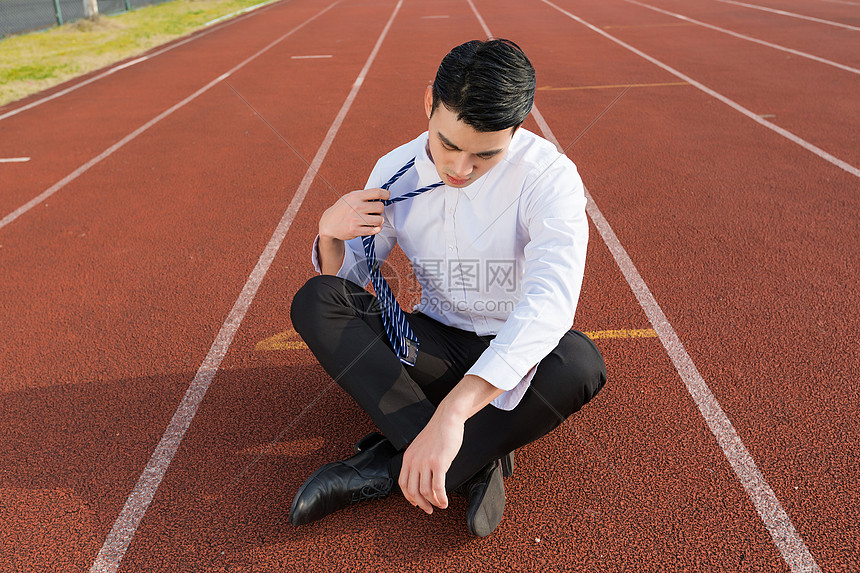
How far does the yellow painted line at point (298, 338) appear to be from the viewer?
10.7 ft

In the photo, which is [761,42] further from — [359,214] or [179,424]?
[179,424]

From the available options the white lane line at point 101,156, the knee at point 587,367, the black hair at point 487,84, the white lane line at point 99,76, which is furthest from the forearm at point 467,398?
the white lane line at point 99,76

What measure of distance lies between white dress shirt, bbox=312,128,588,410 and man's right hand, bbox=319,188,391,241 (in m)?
0.22

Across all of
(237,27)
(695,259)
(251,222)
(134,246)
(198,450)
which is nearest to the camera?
(198,450)

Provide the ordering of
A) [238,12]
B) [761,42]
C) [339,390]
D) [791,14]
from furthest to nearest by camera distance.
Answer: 1. [238,12]
2. [791,14]
3. [761,42]
4. [339,390]

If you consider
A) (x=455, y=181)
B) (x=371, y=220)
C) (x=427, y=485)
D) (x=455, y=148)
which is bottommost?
(x=427, y=485)

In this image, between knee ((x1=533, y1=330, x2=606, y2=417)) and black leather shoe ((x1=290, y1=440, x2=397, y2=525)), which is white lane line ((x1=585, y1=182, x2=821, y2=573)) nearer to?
knee ((x1=533, y1=330, x2=606, y2=417))

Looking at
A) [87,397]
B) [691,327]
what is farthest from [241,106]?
[691,327]

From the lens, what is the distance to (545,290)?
191 cm

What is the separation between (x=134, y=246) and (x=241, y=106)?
4.16 m

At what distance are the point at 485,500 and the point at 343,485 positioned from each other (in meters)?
0.47

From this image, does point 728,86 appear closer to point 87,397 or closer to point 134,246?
point 134,246

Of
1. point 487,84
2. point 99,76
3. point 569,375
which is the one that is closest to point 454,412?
point 569,375

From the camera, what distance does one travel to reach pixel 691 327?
330cm
